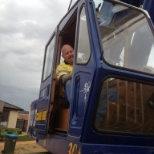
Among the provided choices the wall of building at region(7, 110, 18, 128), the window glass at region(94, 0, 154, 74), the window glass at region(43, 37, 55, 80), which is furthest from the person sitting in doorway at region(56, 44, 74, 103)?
→ the wall of building at region(7, 110, 18, 128)

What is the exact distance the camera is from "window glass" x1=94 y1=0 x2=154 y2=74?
2652 mm

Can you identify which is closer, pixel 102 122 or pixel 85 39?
→ pixel 102 122

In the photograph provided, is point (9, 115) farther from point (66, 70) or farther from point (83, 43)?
point (83, 43)

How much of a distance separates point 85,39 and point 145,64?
0.64m

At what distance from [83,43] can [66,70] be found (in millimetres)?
952

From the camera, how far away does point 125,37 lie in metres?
2.94

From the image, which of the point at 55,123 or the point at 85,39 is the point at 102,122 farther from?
the point at 55,123

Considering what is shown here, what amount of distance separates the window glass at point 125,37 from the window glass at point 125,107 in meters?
0.20

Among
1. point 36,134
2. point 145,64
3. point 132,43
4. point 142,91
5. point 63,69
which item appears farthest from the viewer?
point 36,134

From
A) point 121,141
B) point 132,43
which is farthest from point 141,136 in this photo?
point 132,43

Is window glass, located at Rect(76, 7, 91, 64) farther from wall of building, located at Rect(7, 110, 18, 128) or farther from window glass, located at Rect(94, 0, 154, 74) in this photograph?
wall of building, located at Rect(7, 110, 18, 128)

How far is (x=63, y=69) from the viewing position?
3.71 metres

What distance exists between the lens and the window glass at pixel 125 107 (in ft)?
7.89

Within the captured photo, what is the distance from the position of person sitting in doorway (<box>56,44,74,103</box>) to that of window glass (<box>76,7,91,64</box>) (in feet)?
2.10
